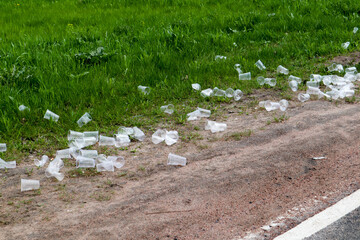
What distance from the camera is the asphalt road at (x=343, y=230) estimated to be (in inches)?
130

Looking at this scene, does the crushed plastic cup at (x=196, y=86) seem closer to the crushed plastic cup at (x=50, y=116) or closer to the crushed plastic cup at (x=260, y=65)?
the crushed plastic cup at (x=260, y=65)

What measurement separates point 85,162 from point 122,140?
1.95ft

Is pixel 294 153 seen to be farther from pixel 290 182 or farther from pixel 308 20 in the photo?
pixel 308 20

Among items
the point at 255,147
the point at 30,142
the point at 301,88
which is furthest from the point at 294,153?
the point at 30,142

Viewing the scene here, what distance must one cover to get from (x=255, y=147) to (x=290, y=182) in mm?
759

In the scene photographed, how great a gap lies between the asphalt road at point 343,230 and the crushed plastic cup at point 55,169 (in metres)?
2.33

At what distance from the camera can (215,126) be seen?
525cm

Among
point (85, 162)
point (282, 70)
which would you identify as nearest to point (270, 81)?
point (282, 70)

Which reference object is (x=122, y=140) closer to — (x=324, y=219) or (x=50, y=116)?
(x=50, y=116)

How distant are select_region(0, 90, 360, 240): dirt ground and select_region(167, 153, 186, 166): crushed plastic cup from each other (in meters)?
0.06

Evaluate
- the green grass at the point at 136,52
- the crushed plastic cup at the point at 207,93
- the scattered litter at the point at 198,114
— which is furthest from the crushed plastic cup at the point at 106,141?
the crushed plastic cup at the point at 207,93

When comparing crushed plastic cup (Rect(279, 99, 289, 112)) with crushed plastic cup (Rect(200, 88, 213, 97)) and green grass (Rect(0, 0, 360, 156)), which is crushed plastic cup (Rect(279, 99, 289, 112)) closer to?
green grass (Rect(0, 0, 360, 156))

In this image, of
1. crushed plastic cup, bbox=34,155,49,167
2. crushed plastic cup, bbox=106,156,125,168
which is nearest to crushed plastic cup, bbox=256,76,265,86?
crushed plastic cup, bbox=106,156,125,168

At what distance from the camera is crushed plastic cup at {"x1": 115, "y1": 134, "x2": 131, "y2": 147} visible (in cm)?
487
